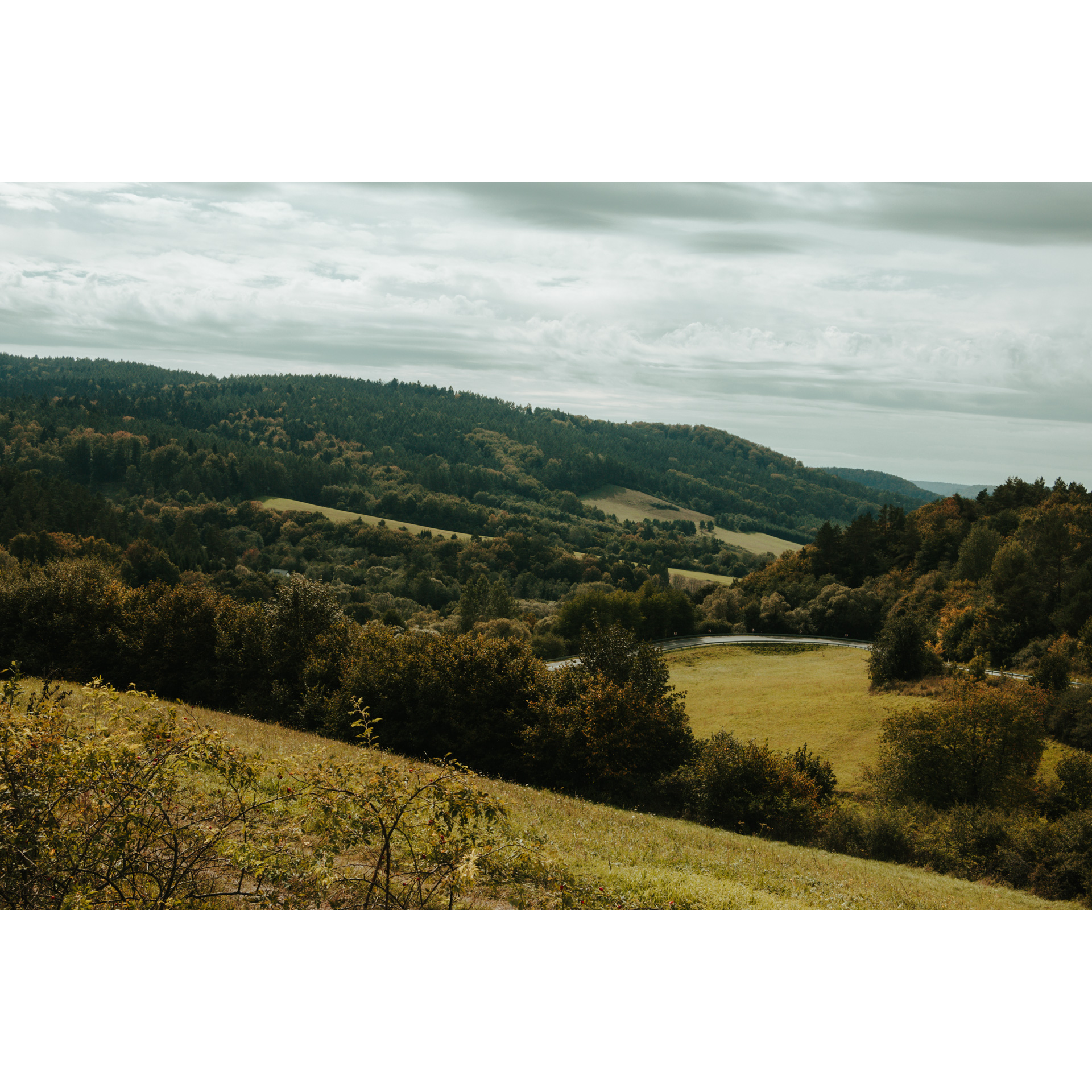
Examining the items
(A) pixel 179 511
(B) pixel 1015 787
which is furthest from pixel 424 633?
(A) pixel 179 511

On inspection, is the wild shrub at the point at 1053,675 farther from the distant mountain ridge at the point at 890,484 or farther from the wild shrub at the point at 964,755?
the distant mountain ridge at the point at 890,484

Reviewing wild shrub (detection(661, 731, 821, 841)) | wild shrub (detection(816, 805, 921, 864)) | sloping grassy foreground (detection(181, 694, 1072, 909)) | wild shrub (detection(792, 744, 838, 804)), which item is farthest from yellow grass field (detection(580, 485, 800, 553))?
sloping grassy foreground (detection(181, 694, 1072, 909))

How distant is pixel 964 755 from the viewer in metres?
30.3

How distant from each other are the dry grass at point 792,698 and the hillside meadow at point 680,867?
15.3 meters

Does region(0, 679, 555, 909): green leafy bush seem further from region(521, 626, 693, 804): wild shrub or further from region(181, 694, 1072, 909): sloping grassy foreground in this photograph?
region(521, 626, 693, 804): wild shrub

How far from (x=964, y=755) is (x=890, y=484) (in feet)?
467

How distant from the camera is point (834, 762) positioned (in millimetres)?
36656

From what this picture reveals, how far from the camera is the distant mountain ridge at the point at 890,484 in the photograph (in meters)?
119

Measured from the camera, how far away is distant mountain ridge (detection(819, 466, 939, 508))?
11863cm

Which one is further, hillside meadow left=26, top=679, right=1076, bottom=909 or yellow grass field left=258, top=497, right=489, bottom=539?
yellow grass field left=258, top=497, right=489, bottom=539

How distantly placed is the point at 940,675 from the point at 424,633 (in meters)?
37.7

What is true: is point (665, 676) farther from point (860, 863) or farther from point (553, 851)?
point (553, 851)

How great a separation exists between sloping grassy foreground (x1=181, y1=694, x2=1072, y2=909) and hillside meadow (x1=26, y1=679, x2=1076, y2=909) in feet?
0.12

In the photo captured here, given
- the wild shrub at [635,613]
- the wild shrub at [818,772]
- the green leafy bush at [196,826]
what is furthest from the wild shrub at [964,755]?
the wild shrub at [635,613]
